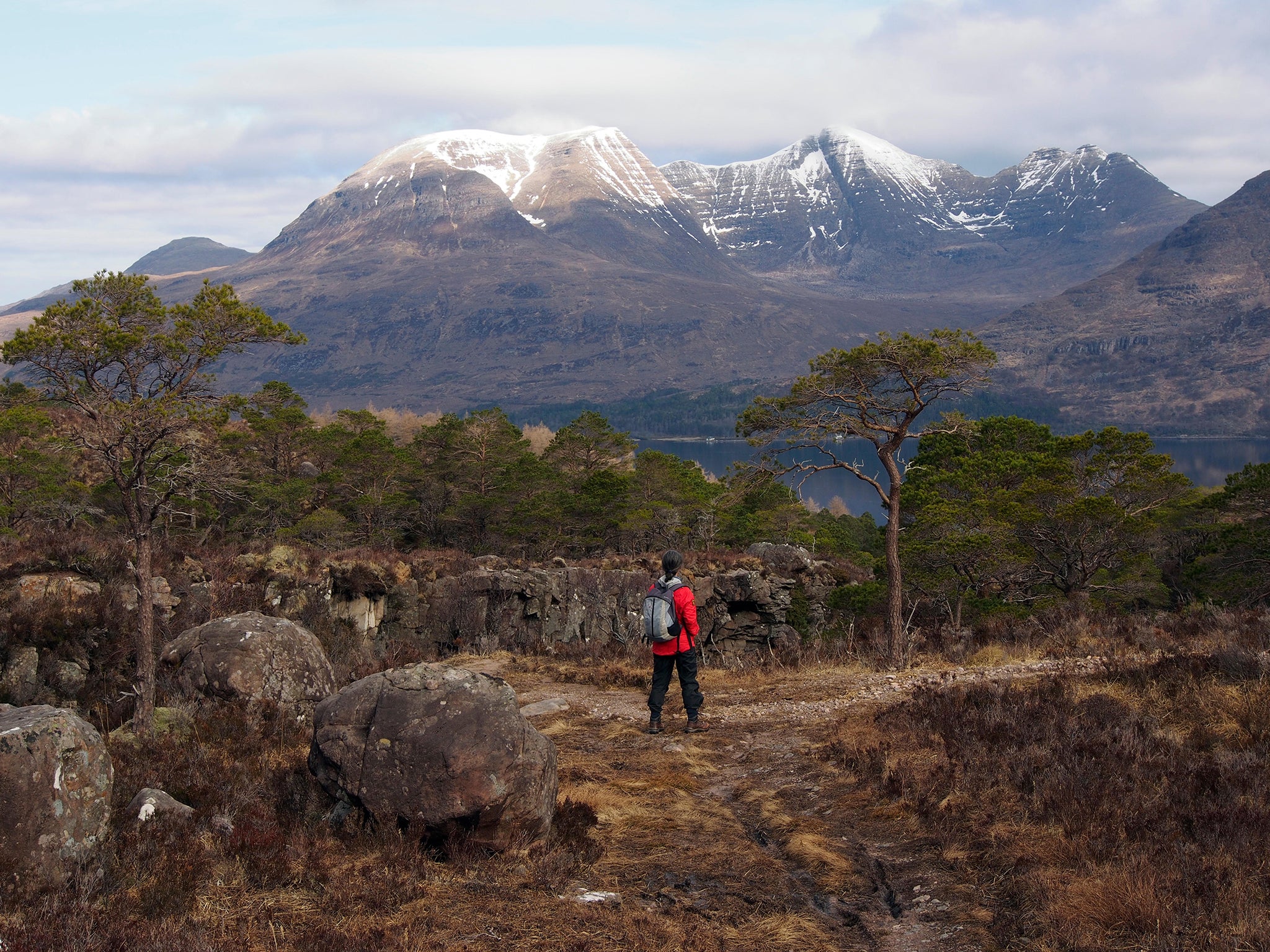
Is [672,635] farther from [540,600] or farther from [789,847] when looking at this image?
[540,600]

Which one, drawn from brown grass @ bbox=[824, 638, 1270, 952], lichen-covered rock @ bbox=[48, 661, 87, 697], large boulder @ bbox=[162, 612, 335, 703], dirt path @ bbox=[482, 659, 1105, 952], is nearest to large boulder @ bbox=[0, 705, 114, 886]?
large boulder @ bbox=[162, 612, 335, 703]

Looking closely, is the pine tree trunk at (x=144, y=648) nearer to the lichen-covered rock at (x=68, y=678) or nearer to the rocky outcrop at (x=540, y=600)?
the lichen-covered rock at (x=68, y=678)

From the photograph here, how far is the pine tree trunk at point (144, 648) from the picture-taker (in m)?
9.04

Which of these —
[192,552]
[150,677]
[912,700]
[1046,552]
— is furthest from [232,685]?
[1046,552]

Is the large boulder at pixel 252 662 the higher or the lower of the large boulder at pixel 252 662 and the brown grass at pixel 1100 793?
the higher

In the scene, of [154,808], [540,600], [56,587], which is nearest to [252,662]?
[154,808]

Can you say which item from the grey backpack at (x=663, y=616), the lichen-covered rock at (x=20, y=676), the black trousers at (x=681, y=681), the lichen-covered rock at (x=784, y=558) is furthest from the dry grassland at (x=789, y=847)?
the lichen-covered rock at (x=784, y=558)

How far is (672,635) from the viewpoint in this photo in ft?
33.1

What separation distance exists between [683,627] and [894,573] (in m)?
6.62

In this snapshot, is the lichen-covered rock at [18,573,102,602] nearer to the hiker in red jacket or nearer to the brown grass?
the hiker in red jacket

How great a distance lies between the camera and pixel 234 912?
5.52 meters

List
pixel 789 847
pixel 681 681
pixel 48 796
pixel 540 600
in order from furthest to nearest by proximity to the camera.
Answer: pixel 540 600 < pixel 681 681 < pixel 789 847 < pixel 48 796

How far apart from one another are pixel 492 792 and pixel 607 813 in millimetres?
1603

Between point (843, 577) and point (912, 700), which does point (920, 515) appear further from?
point (912, 700)
